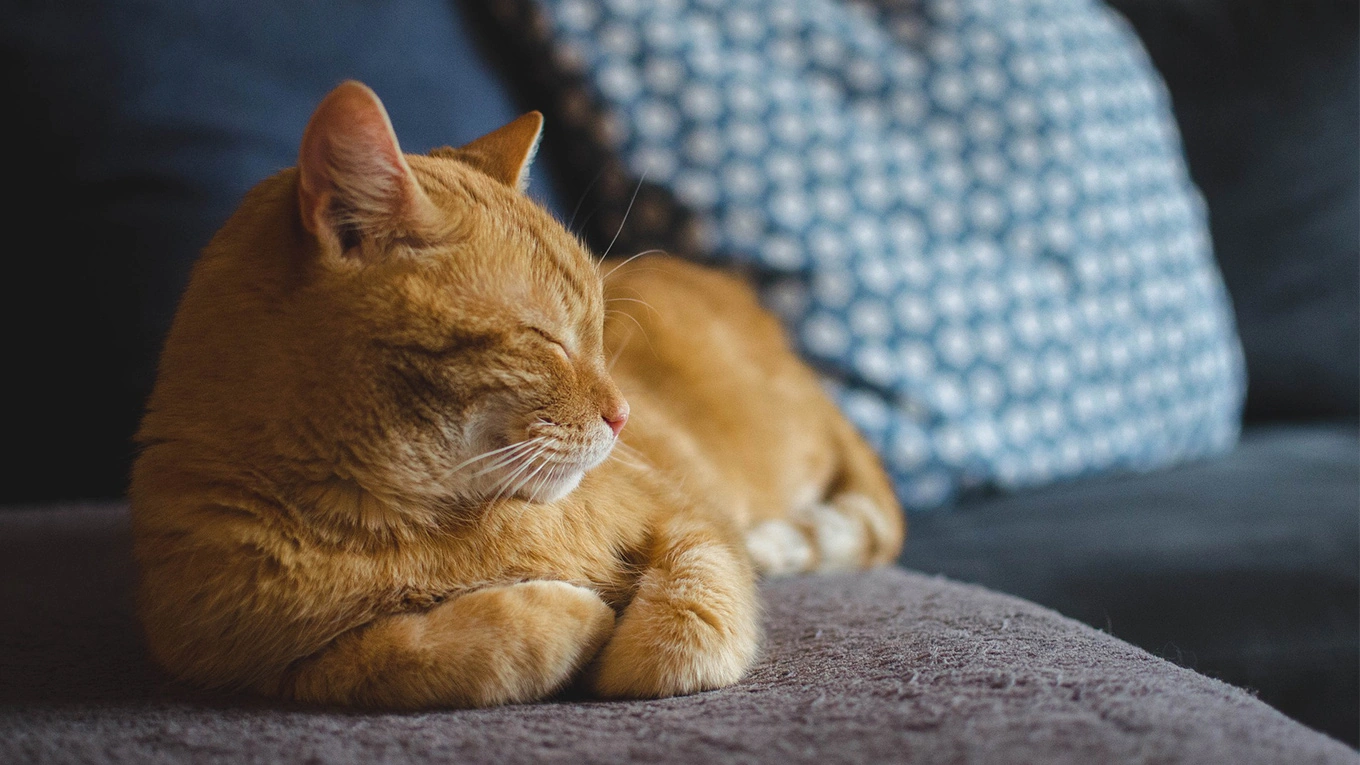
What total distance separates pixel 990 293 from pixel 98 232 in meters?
1.44

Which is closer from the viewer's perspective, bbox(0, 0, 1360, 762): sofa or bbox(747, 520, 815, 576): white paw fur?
bbox(0, 0, 1360, 762): sofa

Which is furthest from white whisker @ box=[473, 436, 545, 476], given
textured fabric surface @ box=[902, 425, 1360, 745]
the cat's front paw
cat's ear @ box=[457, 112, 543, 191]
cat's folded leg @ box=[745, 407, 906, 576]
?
textured fabric surface @ box=[902, 425, 1360, 745]

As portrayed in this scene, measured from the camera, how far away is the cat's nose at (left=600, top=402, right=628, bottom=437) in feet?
2.93

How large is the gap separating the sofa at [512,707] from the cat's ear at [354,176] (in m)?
0.39

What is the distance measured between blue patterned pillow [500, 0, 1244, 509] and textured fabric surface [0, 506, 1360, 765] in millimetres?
805

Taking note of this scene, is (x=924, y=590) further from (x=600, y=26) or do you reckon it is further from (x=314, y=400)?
(x=600, y=26)

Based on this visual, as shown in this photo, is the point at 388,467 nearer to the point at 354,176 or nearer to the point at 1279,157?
the point at 354,176

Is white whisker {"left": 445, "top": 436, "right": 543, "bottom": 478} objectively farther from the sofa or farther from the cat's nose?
the sofa

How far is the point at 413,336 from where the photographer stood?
0.78 meters

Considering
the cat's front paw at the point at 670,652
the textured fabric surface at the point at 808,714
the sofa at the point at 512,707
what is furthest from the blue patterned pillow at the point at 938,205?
the cat's front paw at the point at 670,652

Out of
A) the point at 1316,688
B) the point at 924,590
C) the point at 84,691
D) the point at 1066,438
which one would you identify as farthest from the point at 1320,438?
the point at 84,691

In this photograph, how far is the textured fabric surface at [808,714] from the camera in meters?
0.63

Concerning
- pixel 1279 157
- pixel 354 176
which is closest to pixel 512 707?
pixel 354 176

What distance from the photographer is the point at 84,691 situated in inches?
31.6
